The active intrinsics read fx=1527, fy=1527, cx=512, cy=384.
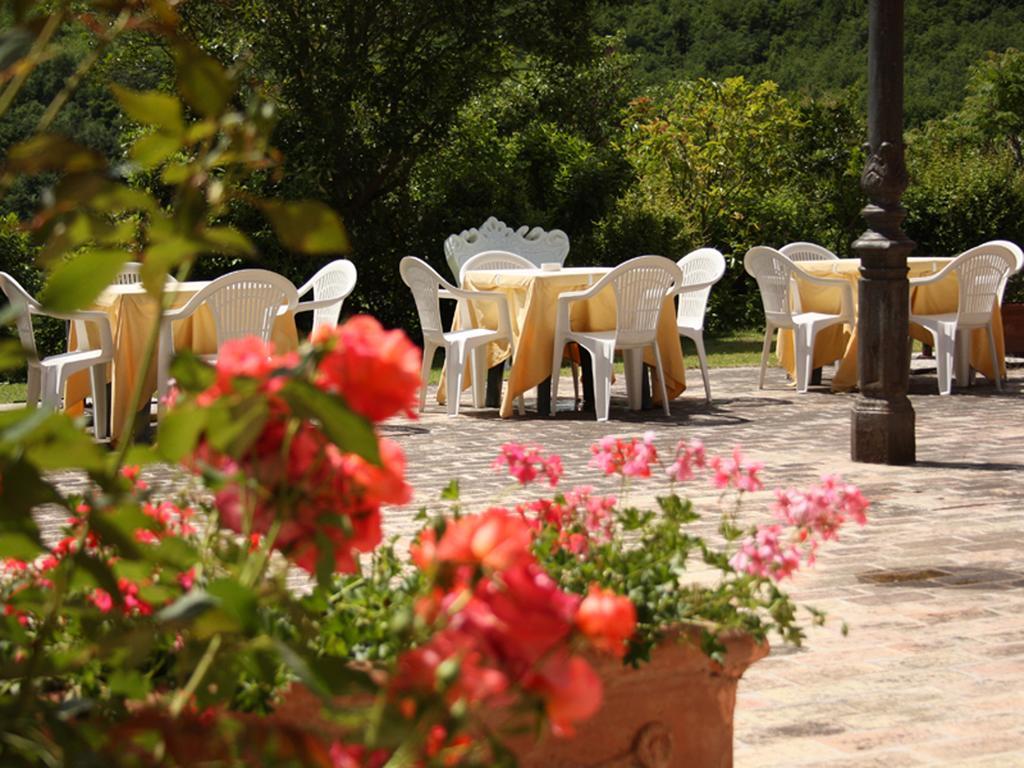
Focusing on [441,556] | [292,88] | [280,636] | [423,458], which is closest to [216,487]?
[441,556]

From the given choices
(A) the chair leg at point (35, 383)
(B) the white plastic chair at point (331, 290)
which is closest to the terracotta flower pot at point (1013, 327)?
(B) the white plastic chair at point (331, 290)

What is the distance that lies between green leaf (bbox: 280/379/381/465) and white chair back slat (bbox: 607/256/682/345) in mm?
8485

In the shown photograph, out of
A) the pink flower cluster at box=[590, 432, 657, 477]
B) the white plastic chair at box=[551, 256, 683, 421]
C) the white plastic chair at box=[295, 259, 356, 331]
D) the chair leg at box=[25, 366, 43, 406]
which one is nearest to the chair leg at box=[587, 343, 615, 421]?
the white plastic chair at box=[551, 256, 683, 421]

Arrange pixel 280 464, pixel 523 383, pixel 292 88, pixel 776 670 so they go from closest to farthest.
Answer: pixel 280 464
pixel 776 670
pixel 523 383
pixel 292 88

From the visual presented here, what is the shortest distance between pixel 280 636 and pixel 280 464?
91cm

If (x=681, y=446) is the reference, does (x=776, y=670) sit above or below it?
below

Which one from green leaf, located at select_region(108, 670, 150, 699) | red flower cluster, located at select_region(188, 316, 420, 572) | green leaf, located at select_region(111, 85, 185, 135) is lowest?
green leaf, located at select_region(108, 670, 150, 699)

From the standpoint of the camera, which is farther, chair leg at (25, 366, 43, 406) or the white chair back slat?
the white chair back slat

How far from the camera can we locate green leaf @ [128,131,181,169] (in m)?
1.15

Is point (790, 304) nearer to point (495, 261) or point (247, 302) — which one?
point (495, 261)

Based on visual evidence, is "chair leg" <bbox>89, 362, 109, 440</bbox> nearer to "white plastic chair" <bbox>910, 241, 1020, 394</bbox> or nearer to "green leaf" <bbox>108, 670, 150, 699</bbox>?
"white plastic chair" <bbox>910, 241, 1020, 394</bbox>

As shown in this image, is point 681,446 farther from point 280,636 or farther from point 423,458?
point 423,458

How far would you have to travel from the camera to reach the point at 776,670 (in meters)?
3.97

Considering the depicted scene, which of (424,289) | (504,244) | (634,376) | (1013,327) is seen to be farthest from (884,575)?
(504,244)
